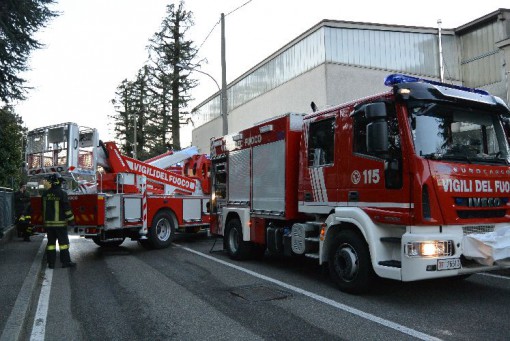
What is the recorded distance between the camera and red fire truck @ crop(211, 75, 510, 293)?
5469mm

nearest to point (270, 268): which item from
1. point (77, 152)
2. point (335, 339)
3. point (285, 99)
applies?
point (335, 339)

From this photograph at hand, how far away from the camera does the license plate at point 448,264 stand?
17.6 feet

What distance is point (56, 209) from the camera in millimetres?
9172

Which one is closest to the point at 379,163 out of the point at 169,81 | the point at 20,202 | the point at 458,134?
the point at 458,134

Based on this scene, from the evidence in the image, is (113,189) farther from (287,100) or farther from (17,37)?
(287,100)

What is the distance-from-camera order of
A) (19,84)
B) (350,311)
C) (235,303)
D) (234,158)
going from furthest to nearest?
(19,84) → (234,158) → (235,303) → (350,311)

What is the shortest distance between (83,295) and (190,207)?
611 cm

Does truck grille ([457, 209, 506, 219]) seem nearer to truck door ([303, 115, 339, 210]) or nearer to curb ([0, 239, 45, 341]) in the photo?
truck door ([303, 115, 339, 210])

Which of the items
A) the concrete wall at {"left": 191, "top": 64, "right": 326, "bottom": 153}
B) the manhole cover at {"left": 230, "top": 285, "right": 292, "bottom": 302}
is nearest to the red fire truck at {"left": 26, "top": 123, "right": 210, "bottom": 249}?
the manhole cover at {"left": 230, "top": 285, "right": 292, "bottom": 302}

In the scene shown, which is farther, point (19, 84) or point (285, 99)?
point (285, 99)

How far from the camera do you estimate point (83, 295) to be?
672 cm

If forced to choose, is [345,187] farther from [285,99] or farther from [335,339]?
[285,99]

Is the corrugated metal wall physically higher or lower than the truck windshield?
higher

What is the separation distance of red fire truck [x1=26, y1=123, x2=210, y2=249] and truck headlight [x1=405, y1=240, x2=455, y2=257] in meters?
7.05
